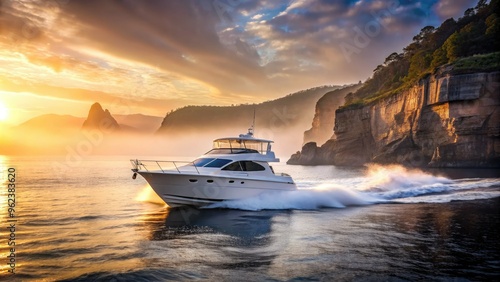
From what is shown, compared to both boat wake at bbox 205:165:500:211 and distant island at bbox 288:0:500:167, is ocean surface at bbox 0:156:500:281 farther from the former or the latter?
distant island at bbox 288:0:500:167

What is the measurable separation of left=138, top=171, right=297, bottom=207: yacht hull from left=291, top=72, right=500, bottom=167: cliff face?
43.3m

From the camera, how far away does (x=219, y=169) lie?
1869 centimetres

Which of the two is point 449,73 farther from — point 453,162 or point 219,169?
point 219,169

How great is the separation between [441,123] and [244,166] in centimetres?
4544

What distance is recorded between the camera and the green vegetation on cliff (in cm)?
4931

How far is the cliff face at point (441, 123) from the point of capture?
154ft

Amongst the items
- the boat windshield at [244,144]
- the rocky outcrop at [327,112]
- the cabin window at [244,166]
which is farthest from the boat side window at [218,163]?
the rocky outcrop at [327,112]

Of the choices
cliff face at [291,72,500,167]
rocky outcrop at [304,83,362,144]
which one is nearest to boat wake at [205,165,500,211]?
cliff face at [291,72,500,167]

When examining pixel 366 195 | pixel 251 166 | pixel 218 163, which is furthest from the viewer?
pixel 366 195

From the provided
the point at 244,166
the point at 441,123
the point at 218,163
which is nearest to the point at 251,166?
the point at 244,166

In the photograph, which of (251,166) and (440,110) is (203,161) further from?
(440,110)

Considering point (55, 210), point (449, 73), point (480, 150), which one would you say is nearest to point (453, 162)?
point (480, 150)

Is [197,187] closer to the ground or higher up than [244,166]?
closer to the ground

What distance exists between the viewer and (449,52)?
58875mm
